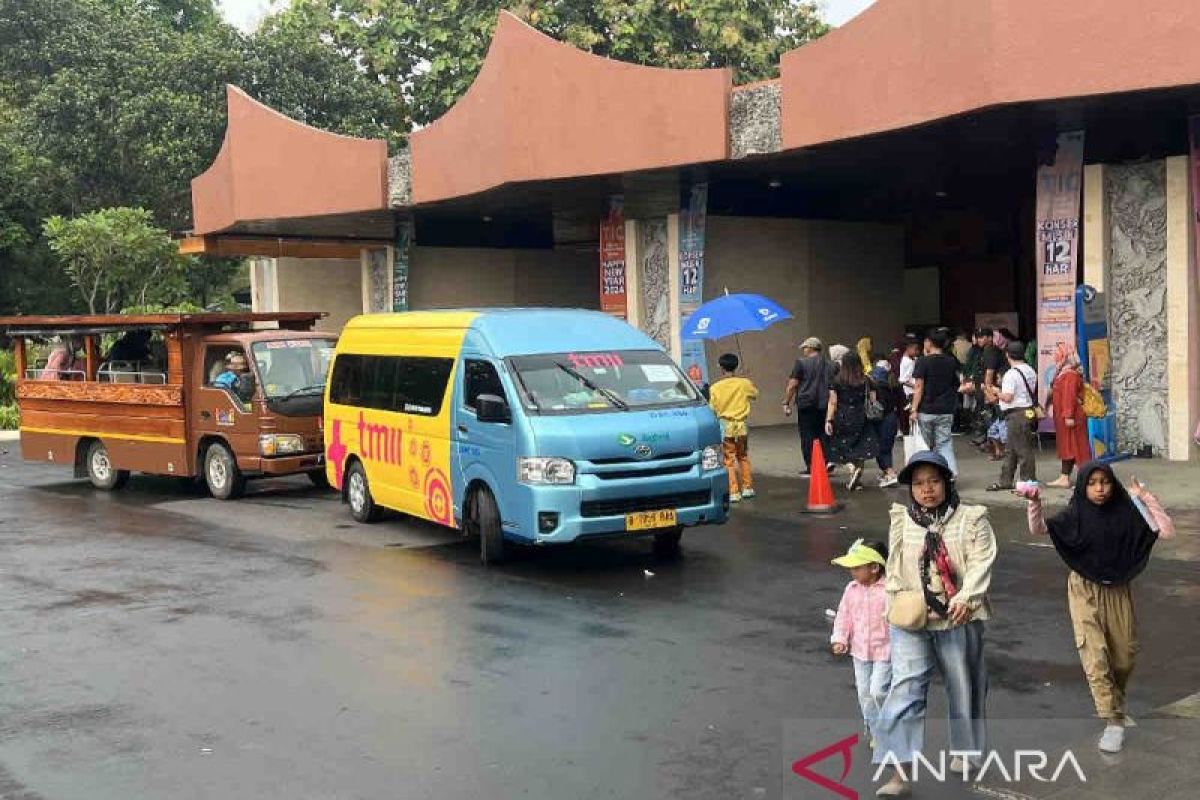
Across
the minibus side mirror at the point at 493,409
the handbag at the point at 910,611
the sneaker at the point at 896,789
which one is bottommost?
the sneaker at the point at 896,789

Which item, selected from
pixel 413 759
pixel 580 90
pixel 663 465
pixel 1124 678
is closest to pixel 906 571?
pixel 1124 678

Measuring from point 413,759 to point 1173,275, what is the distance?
1294 centimetres

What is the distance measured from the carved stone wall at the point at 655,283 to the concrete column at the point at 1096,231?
7.07m

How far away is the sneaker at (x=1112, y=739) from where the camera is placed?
5.70 meters

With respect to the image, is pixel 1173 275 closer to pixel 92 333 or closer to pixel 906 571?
pixel 906 571

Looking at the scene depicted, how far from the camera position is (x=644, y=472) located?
1020cm

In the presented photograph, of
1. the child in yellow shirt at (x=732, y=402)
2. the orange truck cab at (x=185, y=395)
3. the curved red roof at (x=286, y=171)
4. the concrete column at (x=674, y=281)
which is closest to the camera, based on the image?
the child in yellow shirt at (x=732, y=402)

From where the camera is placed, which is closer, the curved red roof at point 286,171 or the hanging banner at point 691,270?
the hanging banner at point 691,270

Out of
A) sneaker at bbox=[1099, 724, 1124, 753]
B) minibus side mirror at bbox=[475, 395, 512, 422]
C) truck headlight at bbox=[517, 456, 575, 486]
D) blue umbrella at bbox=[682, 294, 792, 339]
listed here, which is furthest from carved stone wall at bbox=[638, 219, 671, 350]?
sneaker at bbox=[1099, 724, 1124, 753]

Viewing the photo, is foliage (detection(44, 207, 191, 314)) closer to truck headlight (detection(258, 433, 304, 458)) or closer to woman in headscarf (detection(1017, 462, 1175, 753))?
truck headlight (detection(258, 433, 304, 458))

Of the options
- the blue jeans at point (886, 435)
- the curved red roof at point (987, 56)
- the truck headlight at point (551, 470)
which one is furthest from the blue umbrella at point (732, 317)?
the truck headlight at point (551, 470)

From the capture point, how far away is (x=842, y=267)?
23.7 meters

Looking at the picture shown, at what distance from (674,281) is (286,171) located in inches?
355

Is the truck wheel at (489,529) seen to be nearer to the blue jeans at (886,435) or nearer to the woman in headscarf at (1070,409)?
the blue jeans at (886,435)
